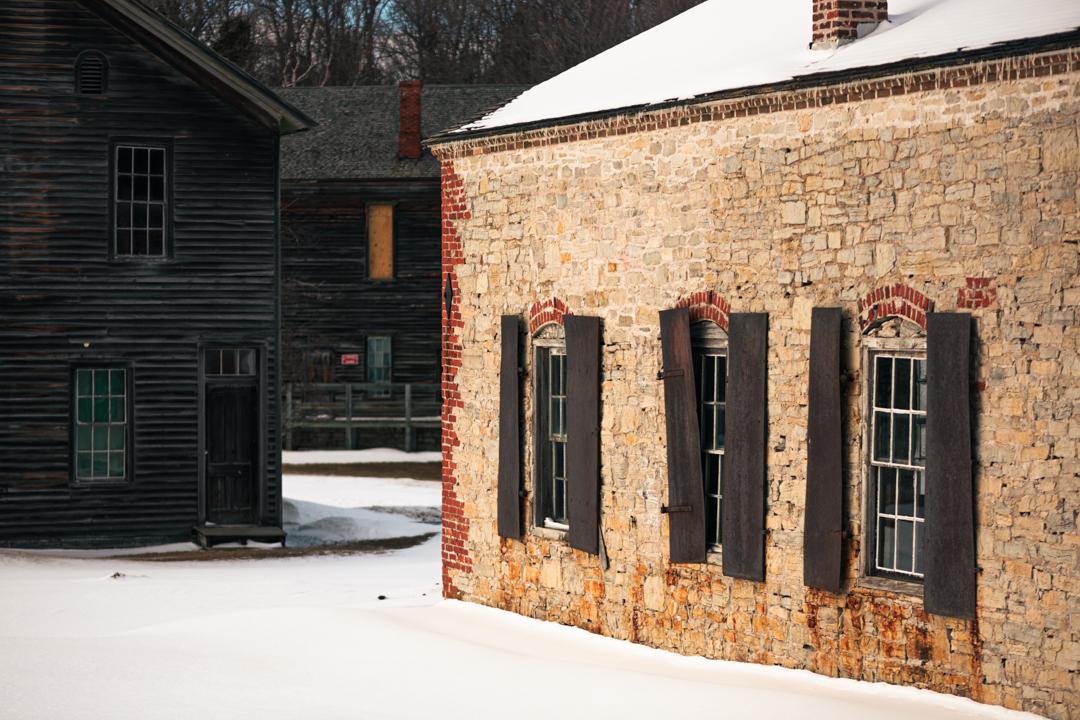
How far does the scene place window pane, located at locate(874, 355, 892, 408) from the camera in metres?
11.7

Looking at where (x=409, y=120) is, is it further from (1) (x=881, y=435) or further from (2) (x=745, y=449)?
(1) (x=881, y=435)

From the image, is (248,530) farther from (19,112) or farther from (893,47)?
(893,47)

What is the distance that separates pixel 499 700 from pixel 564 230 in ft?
15.4

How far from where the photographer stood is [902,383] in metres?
11.6

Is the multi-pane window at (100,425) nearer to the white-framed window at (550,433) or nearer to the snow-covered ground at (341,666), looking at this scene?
the snow-covered ground at (341,666)

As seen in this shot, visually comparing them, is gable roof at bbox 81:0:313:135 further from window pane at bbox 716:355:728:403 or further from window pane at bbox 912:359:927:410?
window pane at bbox 912:359:927:410

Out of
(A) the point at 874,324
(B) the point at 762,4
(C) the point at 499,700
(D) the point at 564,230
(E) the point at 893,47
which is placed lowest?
(C) the point at 499,700

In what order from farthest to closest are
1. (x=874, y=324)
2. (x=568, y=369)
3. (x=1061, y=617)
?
1. (x=568, y=369)
2. (x=874, y=324)
3. (x=1061, y=617)

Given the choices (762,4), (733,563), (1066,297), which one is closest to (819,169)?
(1066,297)

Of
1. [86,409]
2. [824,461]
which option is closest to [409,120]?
[86,409]

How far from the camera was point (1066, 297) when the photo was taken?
10469mm

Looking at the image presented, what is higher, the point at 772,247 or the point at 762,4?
the point at 762,4

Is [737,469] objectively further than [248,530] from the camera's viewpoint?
No

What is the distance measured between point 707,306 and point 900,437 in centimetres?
226
